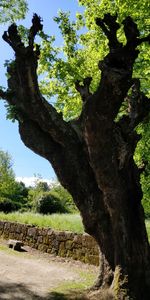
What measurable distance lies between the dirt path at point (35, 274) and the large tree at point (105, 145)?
1871 millimetres

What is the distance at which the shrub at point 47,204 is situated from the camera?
30641 mm

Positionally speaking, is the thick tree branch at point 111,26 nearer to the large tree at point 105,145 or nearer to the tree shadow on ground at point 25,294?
the large tree at point 105,145

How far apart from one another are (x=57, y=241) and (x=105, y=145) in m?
9.17

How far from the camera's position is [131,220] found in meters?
9.62

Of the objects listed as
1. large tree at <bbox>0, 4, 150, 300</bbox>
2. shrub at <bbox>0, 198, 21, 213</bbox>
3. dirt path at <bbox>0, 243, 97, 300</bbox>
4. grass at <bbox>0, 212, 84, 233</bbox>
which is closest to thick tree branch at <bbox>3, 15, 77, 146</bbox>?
large tree at <bbox>0, 4, 150, 300</bbox>

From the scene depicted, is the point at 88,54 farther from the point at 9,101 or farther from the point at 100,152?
the point at 100,152

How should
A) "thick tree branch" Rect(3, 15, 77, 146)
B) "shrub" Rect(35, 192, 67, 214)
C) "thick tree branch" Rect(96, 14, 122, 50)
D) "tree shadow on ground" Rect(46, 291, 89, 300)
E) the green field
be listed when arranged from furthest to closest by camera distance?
"shrub" Rect(35, 192, 67, 214), the green field, "tree shadow on ground" Rect(46, 291, 89, 300), "thick tree branch" Rect(3, 15, 77, 146), "thick tree branch" Rect(96, 14, 122, 50)

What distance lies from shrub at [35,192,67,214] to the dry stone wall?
887 cm

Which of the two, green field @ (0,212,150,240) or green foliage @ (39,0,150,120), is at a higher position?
green foliage @ (39,0,150,120)

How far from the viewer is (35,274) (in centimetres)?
1327

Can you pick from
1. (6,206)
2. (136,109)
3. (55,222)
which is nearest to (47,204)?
(6,206)

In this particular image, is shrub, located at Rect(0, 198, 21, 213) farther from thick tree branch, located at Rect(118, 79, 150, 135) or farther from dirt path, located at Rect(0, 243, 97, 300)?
thick tree branch, located at Rect(118, 79, 150, 135)

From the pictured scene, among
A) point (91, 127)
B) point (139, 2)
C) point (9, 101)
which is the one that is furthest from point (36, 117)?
point (139, 2)

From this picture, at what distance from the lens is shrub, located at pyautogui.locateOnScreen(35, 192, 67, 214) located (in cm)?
3064
